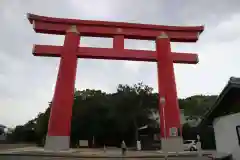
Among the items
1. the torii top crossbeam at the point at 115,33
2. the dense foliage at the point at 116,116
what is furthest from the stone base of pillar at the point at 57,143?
the dense foliage at the point at 116,116

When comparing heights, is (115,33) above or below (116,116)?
above

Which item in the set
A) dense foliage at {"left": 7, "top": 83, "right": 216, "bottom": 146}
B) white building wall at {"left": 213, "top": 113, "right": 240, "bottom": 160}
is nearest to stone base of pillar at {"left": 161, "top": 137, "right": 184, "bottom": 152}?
white building wall at {"left": 213, "top": 113, "right": 240, "bottom": 160}

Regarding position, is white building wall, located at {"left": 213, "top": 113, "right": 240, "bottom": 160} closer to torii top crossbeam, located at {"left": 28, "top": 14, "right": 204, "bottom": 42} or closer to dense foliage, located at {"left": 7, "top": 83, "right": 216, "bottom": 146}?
torii top crossbeam, located at {"left": 28, "top": 14, "right": 204, "bottom": 42}

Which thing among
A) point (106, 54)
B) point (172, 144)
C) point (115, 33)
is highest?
point (115, 33)

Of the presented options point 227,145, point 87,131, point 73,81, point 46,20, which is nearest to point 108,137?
point 87,131

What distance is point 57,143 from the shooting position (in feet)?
52.5

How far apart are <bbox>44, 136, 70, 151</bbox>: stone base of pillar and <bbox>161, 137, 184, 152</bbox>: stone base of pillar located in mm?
6682

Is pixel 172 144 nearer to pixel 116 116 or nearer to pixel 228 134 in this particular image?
pixel 228 134

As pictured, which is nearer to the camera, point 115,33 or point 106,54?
point 106,54

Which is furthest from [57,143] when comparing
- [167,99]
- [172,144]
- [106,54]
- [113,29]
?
[113,29]

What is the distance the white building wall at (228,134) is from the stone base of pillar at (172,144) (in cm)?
878

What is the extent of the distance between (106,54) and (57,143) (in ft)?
23.6

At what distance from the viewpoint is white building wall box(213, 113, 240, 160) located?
7.34 meters

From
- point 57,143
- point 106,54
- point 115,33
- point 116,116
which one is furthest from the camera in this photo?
point 116,116
